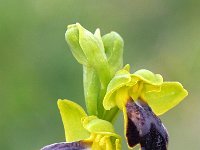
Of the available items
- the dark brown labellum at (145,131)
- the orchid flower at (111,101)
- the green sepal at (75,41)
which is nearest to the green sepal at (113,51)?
the orchid flower at (111,101)

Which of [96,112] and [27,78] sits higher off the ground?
[27,78]

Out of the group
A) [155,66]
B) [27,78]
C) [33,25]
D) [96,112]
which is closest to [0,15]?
[33,25]

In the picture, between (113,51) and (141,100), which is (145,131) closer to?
(141,100)

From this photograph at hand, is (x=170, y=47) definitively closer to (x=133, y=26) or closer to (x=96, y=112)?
(x=133, y=26)

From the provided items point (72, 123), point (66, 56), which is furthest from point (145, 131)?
point (66, 56)

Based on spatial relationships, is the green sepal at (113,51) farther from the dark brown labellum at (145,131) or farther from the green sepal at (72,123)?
the dark brown labellum at (145,131)

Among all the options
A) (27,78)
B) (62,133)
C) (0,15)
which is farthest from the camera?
(0,15)

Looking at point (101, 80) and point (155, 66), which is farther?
point (155, 66)
